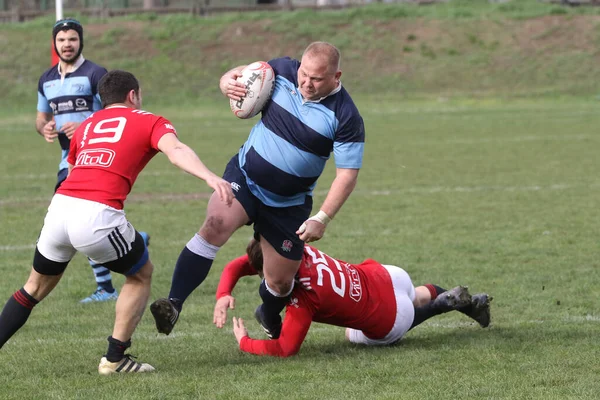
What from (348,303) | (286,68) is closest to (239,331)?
(348,303)

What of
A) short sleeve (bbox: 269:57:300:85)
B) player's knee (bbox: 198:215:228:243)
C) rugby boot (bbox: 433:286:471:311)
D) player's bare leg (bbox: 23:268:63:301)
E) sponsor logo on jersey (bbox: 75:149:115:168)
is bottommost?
rugby boot (bbox: 433:286:471:311)

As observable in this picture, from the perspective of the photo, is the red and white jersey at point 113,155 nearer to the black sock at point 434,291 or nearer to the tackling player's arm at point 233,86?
the tackling player's arm at point 233,86

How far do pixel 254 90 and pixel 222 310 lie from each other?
139 centimetres

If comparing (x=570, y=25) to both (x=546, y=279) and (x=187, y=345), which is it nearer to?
(x=546, y=279)

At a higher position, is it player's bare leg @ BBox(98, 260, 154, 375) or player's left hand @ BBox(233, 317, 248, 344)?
player's bare leg @ BBox(98, 260, 154, 375)

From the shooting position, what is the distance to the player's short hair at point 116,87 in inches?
219

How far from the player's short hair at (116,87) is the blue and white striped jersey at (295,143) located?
95 centimetres

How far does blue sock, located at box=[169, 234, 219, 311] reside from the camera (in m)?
5.93

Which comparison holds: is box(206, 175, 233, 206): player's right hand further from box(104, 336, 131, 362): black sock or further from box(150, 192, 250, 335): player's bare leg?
box(104, 336, 131, 362): black sock

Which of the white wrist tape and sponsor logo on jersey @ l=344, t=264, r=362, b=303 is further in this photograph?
sponsor logo on jersey @ l=344, t=264, r=362, b=303

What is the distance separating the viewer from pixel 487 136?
832 inches

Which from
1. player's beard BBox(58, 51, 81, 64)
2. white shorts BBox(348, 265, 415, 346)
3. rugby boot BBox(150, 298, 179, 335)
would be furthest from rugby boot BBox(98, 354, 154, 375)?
player's beard BBox(58, 51, 81, 64)

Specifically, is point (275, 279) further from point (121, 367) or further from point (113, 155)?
point (113, 155)

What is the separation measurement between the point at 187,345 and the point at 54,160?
12.5 metres
